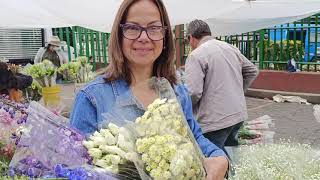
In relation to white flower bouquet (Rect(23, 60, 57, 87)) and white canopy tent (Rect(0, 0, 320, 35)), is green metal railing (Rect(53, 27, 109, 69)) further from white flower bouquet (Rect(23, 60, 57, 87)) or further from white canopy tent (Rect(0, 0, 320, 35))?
white canopy tent (Rect(0, 0, 320, 35))

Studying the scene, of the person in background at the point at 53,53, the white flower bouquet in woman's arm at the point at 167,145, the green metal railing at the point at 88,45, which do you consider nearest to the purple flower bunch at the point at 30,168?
the white flower bouquet in woman's arm at the point at 167,145

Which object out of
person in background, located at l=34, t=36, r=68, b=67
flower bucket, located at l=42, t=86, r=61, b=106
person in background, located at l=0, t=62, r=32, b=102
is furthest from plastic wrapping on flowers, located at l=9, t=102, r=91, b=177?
person in background, located at l=34, t=36, r=68, b=67

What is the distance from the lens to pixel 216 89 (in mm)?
4000

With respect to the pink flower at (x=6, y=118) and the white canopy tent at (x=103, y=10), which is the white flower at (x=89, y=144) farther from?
the white canopy tent at (x=103, y=10)

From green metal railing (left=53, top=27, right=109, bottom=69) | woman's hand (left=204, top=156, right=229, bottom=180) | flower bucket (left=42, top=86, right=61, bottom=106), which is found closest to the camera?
woman's hand (left=204, top=156, right=229, bottom=180)

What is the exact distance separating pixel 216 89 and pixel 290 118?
4878mm

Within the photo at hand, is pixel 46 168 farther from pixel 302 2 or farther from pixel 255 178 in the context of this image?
pixel 302 2

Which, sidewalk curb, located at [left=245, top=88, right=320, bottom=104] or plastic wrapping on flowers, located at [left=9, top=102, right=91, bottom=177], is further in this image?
sidewalk curb, located at [left=245, top=88, right=320, bottom=104]

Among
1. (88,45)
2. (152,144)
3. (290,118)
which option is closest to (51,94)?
(152,144)

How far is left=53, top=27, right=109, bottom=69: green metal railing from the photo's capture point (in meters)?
11.7

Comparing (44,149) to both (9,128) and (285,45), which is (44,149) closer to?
(9,128)

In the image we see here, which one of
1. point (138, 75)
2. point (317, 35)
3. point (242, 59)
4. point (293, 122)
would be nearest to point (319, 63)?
point (317, 35)

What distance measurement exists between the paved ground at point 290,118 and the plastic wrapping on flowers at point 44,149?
5.42m

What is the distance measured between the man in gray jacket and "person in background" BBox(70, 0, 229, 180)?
1.98 meters
